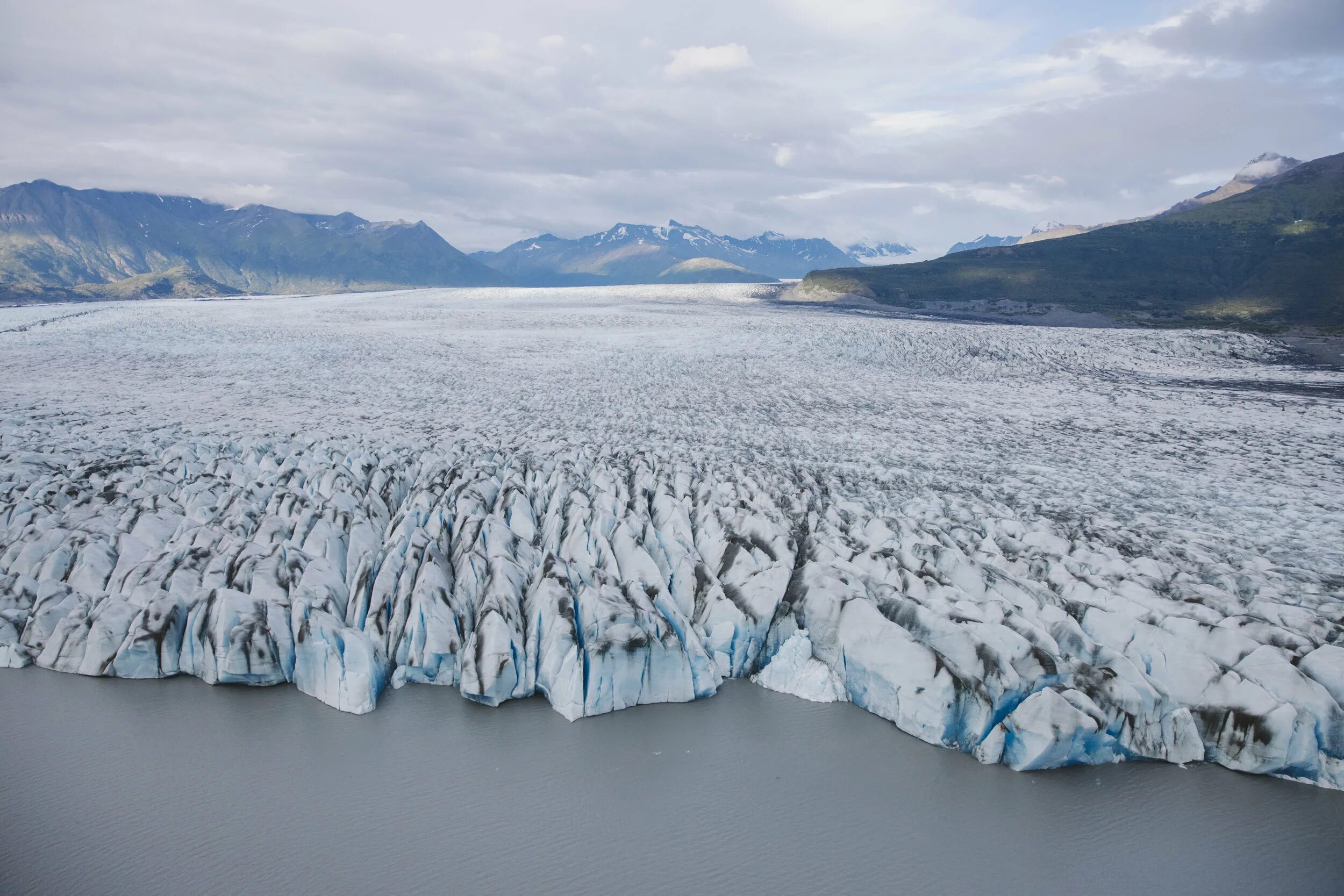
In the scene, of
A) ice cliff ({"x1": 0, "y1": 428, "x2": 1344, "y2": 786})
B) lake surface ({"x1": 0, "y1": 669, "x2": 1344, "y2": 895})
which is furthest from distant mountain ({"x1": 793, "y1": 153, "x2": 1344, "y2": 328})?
lake surface ({"x1": 0, "y1": 669, "x2": 1344, "y2": 895})

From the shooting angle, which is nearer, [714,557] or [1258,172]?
[714,557]

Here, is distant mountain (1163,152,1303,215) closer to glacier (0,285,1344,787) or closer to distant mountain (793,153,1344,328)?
distant mountain (793,153,1344,328)

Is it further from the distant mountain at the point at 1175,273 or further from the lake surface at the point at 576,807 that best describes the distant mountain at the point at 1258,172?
the lake surface at the point at 576,807

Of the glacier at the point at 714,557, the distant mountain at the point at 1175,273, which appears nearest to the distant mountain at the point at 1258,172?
the distant mountain at the point at 1175,273

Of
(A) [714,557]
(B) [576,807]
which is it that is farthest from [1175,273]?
(B) [576,807]

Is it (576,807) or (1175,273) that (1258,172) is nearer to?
(1175,273)

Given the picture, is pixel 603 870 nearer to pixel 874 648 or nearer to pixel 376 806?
pixel 376 806
